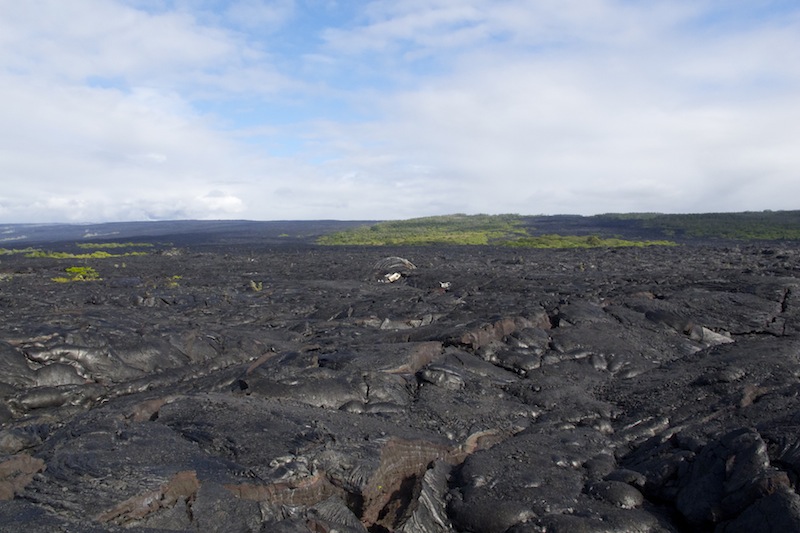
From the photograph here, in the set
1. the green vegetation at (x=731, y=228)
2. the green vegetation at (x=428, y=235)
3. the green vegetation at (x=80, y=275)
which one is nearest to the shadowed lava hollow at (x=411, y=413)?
the green vegetation at (x=80, y=275)

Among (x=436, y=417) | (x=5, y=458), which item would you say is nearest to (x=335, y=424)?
(x=436, y=417)

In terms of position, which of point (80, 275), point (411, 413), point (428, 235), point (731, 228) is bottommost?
point (411, 413)

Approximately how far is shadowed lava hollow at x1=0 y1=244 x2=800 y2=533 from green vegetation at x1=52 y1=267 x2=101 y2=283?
9.38 metres

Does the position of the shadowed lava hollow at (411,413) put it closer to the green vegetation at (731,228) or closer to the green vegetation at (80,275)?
the green vegetation at (80,275)

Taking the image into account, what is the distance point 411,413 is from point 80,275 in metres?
29.7

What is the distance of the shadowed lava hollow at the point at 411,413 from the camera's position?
8.55m

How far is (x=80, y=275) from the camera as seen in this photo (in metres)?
36.0

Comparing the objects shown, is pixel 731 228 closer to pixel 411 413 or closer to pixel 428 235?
pixel 428 235

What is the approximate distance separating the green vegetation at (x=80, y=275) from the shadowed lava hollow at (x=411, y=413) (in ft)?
30.8

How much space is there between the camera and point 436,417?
12453 mm

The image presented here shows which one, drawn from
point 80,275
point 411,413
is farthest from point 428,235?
point 411,413

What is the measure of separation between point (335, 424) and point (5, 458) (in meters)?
4.93

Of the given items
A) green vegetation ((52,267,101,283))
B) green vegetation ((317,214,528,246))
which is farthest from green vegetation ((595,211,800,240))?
green vegetation ((52,267,101,283))

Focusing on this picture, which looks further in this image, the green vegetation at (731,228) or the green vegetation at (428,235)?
the green vegetation at (428,235)
